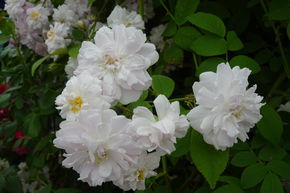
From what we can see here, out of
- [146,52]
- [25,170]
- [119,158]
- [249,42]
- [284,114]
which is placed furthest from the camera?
[25,170]

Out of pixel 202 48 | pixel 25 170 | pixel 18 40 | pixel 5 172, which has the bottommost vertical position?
pixel 25 170

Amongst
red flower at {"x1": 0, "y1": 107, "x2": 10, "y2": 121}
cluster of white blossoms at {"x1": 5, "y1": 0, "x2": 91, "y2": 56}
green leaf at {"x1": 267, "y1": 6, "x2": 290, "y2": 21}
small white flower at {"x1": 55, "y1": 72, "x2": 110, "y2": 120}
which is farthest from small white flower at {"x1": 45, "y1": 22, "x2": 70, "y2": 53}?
red flower at {"x1": 0, "y1": 107, "x2": 10, "y2": 121}

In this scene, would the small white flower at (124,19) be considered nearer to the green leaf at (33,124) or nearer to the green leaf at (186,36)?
the green leaf at (186,36)

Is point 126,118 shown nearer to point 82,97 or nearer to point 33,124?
point 82,97

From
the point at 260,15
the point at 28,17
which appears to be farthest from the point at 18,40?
the point at 260,15

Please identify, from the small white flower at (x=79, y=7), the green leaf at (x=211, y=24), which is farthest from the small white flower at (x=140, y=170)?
the small white flower at (x=79, y=7)

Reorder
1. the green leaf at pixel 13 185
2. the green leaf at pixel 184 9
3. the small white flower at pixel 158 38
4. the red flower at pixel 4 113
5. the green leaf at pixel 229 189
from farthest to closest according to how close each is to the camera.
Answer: the red flower at pixel 4 113 → the green leaf at pixel 13 185 → the small white flower at pixel 158 38 → the green leaf at pixel 184 9 → the green leaf at pixel 229 189

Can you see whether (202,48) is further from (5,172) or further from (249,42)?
(5,172)
